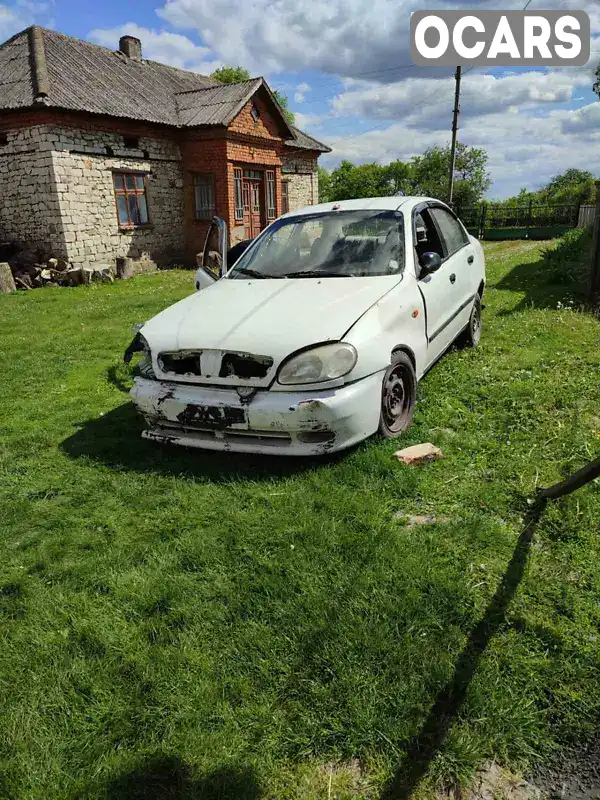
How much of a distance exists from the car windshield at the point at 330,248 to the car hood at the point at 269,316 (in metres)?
0.19

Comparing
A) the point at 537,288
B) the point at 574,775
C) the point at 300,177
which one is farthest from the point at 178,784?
the point at 300,177

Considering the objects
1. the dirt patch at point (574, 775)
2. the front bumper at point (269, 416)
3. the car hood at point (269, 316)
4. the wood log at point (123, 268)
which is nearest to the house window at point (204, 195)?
the wood log at point (123, 268)

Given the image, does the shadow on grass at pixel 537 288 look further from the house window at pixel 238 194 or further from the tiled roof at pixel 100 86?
the tiled roof at pixel 100 86

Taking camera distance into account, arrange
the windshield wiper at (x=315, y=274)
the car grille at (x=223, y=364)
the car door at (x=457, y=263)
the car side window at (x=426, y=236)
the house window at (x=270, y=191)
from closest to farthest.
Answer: the car grille at (x=223, y=364), the windshield wiper at (x=315, y=274), the car side window at (x=426, y=236), the car door at (x=457, y=263), the house window at (x=270, y=191)

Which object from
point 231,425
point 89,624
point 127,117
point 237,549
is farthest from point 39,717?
point 127,117

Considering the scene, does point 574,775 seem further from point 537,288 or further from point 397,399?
point 537,288

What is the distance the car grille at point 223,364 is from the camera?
11.5ft

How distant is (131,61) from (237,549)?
22.1 meters

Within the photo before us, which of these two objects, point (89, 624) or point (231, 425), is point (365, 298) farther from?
point (89, 624)

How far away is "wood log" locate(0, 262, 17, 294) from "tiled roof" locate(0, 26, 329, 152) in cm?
441

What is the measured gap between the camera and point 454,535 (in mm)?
2906

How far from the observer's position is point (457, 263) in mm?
5438

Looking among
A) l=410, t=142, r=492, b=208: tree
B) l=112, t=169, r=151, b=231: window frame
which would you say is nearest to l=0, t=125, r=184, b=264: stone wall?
l=112, t=169, r=151, b=231: window frame

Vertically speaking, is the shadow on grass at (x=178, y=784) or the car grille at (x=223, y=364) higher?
the car grille at (x=223, y=364)
